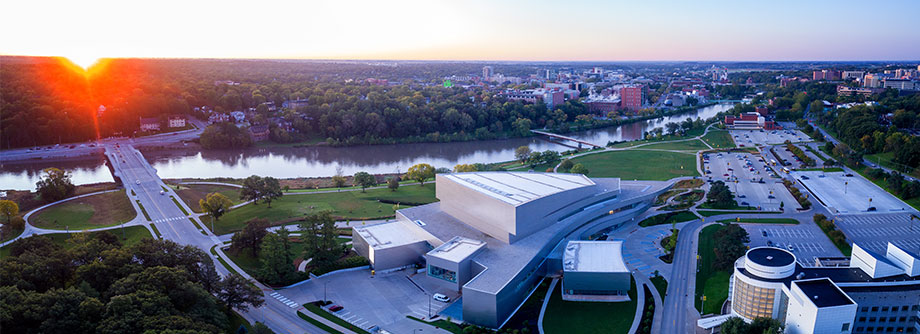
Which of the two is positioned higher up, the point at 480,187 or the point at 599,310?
the point at 480,187

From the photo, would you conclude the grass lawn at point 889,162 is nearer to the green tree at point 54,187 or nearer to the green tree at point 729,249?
the green tree at point 729,249

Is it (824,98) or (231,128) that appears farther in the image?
(824,98)

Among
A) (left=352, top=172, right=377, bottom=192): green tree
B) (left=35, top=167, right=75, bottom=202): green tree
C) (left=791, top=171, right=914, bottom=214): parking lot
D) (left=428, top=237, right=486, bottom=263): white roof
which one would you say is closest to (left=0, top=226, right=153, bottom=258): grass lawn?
(left=35, top=167, right=75, bottom=202): green tree

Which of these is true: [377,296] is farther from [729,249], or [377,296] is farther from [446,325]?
[729,249]

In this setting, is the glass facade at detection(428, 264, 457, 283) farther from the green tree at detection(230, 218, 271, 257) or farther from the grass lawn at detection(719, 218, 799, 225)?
the grass lawn at detection(719, 218, 799, 225)

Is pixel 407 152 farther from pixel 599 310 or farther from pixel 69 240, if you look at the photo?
pixel 599 310

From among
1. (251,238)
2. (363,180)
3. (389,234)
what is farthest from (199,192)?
(389,234)

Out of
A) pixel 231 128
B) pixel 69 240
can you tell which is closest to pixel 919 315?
pixel 69 240

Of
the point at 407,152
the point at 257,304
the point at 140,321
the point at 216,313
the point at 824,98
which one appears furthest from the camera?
the point at 824,98
